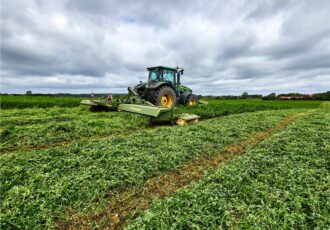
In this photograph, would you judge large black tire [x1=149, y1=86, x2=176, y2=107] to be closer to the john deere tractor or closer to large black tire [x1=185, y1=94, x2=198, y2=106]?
the john deere tractor

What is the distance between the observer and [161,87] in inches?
433

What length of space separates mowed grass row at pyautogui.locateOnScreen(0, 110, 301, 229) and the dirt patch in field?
0.43ft

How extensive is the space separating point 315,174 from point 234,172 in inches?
53.1

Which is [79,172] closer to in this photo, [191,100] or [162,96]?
[162,96]

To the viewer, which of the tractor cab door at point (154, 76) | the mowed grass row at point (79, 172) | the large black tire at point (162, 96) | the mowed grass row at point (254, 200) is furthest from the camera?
the tractor cab door at point (154, 76)

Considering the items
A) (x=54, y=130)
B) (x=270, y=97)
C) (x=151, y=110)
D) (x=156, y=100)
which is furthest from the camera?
(x=270, y=97)

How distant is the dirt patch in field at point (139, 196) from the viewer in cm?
260

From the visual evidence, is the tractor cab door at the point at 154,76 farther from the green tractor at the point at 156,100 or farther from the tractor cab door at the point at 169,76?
the tractor cab door at the point at 169,76

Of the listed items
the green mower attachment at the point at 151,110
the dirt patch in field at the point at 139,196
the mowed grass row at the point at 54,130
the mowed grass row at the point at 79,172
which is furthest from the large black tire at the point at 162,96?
the dirt patch in field at the point at 139,196

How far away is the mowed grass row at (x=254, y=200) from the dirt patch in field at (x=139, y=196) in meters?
0.30

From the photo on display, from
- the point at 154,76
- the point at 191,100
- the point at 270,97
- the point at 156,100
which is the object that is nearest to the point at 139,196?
the point at 156,100

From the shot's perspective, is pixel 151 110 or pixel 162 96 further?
pixel 162 96

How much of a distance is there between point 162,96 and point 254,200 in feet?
27.8

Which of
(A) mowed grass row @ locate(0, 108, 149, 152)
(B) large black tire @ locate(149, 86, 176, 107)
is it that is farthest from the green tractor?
(A) mowed grass row @ locate(0, 108, 149, 152)
